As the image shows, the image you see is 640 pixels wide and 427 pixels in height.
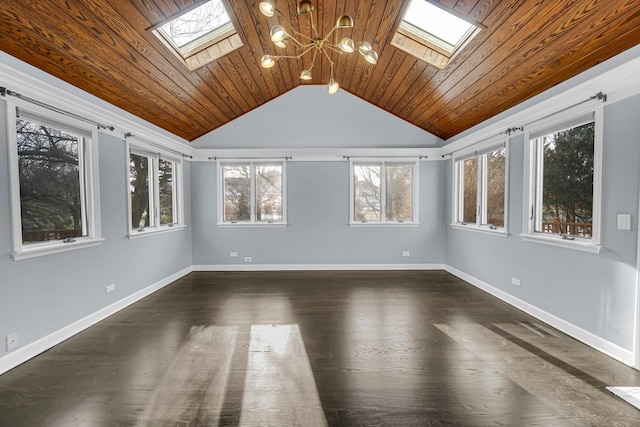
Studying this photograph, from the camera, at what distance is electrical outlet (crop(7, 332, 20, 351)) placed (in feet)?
7.25

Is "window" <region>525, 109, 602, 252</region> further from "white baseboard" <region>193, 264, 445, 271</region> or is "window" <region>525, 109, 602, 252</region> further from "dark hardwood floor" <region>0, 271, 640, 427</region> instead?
"white baseboard" <region>193, 264, 445, 271</region>

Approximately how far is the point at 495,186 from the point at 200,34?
4.37m

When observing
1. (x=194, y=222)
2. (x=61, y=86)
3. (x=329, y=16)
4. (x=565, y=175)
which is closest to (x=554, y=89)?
(x=565, y=175)

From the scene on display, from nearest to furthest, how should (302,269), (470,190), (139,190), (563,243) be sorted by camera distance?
(563,243) < (139,190) < (470,190) < (302,269)

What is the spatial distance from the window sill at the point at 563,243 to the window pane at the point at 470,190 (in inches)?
52.2

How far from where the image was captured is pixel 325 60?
4.38 meters

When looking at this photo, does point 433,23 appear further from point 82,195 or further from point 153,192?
point 153,192

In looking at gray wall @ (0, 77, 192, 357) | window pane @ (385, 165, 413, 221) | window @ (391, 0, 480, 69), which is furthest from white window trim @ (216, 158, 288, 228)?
window @ (391, 0, 480, 69)

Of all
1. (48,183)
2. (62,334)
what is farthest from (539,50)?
(62,334)

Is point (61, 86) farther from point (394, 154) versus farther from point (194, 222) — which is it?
point (394, 154)

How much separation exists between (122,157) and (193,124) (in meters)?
1.48

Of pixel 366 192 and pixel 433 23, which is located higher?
pixel 433 23

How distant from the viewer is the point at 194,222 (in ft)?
18.0

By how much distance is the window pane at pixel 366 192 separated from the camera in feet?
18.1
